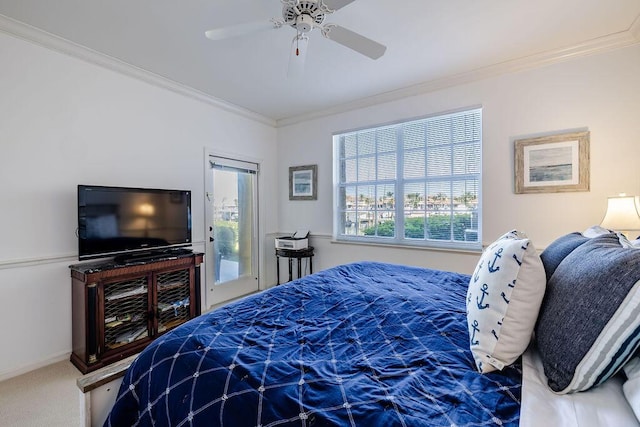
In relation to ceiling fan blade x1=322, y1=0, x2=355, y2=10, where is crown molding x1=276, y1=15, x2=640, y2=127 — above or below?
above

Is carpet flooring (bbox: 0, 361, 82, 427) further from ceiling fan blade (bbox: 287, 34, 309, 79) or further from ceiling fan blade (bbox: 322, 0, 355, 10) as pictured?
ceiling fan blade (bbox: 322, 0, 355, 10)

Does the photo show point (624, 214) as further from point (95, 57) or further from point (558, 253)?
point (95, 57)

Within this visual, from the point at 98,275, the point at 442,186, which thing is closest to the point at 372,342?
the point at 98,275

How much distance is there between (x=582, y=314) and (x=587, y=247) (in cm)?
34

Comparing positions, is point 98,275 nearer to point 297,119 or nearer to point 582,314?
point 582,314

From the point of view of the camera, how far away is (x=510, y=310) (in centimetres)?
91

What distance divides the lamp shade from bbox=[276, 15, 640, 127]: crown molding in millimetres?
1339

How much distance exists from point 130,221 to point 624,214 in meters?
4.01

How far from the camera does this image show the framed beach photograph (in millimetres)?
4129

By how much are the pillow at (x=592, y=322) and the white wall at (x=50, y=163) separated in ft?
10.7

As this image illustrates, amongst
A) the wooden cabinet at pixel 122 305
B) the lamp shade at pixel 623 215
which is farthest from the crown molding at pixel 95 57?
the lamp shade at pixel 623 215

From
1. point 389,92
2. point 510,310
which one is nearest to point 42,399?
point 510,310

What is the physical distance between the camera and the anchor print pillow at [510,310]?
0.89 metres

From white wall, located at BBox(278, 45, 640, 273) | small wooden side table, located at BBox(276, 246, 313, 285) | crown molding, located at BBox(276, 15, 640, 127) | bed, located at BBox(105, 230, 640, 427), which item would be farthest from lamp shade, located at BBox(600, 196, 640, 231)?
small wooden side table, located at BBox(276, 246, 313, 285)
